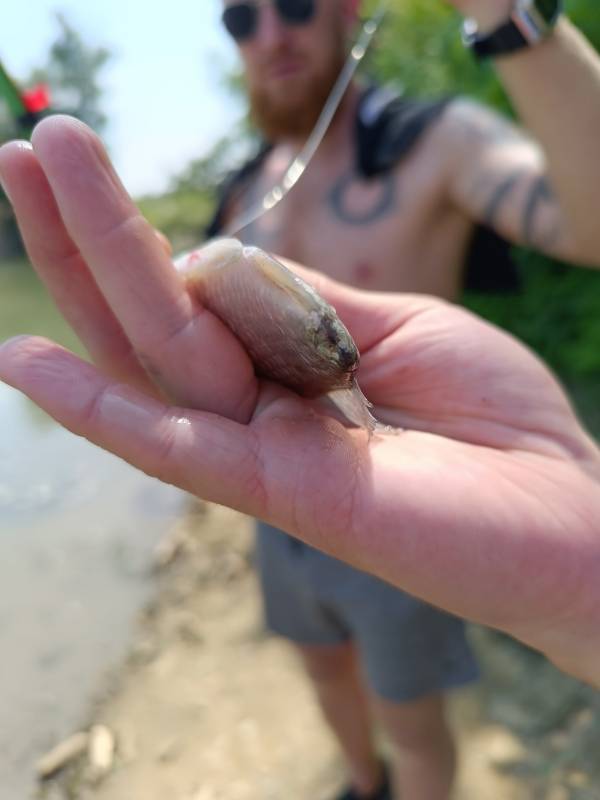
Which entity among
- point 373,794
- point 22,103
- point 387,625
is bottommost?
point 373,794

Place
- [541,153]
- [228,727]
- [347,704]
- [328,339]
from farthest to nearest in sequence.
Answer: [228,727] → [347,704] → [541,153] → [328,339]

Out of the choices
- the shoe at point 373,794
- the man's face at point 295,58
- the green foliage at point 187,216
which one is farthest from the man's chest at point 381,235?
the green foliage at point 187,216

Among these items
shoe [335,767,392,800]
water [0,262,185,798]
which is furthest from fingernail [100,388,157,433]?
shoe [335,767,392,800]

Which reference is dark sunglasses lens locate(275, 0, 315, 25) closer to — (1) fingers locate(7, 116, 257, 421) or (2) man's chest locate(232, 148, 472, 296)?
(2) man's chest locate(232, 148, 472, 296)

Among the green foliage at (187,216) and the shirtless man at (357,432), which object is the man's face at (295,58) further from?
the green foliage at (187,216)

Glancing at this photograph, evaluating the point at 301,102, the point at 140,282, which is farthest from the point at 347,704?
the point at 301,102

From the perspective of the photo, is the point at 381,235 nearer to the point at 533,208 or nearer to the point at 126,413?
the point at 533,208

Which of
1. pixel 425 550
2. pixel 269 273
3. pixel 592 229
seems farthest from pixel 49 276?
pixel 592 229

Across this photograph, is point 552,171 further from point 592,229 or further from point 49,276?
point 49,276
